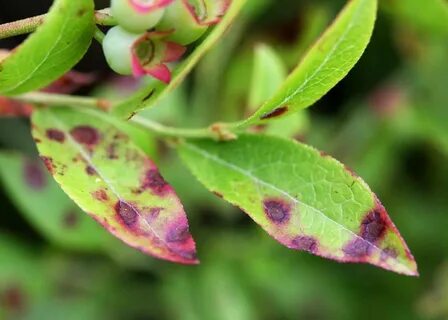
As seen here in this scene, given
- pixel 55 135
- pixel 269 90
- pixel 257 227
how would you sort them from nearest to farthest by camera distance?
pixel 55 135, pixel 269 90, pixel 257 227

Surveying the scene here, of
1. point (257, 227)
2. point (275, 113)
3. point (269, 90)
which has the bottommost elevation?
point (257, 227)

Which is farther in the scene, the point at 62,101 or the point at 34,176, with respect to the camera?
the point at 34,176

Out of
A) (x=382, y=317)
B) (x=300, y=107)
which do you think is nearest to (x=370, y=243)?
(x=300, y=107)

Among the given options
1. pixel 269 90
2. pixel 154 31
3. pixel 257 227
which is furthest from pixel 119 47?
pixel 257 227

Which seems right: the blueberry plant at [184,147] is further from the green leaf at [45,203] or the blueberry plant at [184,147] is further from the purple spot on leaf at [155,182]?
the green leaf at [45,203]

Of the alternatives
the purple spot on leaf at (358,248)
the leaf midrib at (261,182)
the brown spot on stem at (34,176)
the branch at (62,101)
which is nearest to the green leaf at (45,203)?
the brown spot on stem at (34,176)

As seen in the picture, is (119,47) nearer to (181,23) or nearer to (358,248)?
(181,23)
